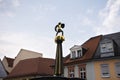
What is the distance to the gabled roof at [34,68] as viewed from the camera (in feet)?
120

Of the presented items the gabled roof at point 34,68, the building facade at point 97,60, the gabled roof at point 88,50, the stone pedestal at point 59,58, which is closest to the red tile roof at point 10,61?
the gabled roof at point 34,68

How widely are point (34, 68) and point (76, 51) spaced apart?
408 inches

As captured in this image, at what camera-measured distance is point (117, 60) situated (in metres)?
26.0

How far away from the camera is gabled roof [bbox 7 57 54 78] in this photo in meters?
36.6

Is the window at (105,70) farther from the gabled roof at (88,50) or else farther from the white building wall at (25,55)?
the white building wall at (25,55)

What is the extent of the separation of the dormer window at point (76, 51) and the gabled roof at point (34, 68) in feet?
26.7

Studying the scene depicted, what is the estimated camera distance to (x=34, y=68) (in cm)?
3766

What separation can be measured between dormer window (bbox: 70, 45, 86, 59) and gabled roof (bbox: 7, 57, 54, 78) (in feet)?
26.7

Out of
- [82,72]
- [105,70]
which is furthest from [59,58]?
[82,72]

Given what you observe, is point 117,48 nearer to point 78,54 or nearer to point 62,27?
point 78,54

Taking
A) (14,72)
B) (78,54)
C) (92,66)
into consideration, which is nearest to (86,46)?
(78,54)

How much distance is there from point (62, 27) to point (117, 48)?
14.7 meters

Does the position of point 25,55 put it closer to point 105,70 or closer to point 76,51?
point 76,51

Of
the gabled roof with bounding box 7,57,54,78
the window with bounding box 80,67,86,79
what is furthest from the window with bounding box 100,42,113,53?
the gabled roof with bounding box 7,57,54,78
